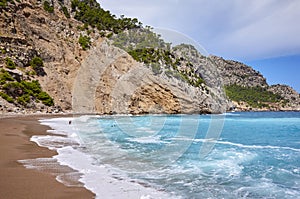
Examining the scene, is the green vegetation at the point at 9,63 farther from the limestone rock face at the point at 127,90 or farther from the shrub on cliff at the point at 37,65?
the limestone rock face at the point at 127,90

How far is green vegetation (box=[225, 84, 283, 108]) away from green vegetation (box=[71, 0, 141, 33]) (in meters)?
63.3

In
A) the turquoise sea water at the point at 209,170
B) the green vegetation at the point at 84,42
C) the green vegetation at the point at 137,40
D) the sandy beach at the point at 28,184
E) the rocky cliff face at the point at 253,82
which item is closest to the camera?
the sandy beach at the point at 28,184

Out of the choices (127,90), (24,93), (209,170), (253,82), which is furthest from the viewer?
(253,82)

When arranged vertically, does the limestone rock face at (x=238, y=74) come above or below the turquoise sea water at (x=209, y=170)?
above

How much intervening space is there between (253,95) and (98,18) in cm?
9030

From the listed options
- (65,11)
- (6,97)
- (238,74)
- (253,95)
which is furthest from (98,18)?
(238,74)

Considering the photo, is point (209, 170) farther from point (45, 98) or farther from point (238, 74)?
point (238, 74)

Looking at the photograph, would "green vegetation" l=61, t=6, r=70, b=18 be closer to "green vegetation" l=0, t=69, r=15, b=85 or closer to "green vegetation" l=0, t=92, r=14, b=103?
"green vegetation" l=0, t=69, r=15, b=85

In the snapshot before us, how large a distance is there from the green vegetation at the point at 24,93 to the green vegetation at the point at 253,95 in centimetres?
9164

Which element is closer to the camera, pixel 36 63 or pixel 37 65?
pixel 36 63

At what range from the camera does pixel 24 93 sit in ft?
127

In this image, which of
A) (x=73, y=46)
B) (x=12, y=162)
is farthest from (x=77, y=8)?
(x=12, y=162)

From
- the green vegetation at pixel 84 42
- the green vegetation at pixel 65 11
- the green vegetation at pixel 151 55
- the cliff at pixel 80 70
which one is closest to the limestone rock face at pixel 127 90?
the cliff at pixel 80 70

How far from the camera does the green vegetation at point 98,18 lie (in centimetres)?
6525
